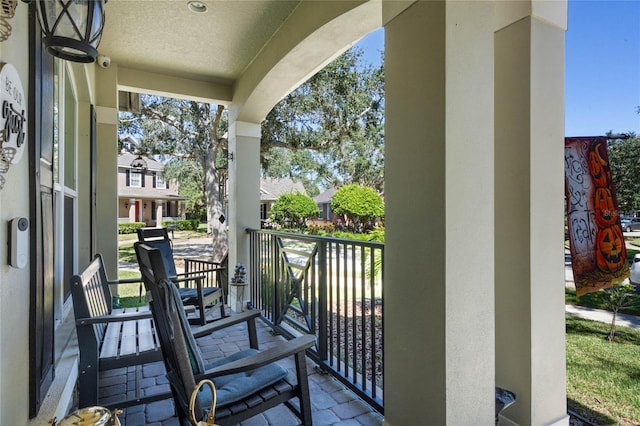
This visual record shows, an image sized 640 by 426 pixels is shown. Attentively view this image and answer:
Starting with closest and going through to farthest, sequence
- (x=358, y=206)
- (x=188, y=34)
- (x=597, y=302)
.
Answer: (x=188, y=34) < (x=597, y=302) < (x=358, y=206)

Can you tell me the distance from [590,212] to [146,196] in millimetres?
24893

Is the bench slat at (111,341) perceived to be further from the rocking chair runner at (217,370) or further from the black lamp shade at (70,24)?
the black lamp shade at (70,24)

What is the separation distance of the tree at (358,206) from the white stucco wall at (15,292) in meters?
12.9

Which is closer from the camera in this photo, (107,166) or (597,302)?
(107,166)

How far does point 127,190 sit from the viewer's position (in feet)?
74.2

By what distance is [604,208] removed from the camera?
2.26 metres

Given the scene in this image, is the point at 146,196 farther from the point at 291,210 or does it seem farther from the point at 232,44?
the point at 232,44

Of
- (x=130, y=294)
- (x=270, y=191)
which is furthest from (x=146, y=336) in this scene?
(x=270, y=191)

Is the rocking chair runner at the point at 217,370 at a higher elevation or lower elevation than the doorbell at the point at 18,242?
lower

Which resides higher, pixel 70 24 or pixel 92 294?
pixel 70 24

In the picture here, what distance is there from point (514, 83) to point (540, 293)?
45.5 inches

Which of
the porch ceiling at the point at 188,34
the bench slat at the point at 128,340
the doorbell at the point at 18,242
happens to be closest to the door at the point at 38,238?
the doorbell at the point at 18,242

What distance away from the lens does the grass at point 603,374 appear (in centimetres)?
253

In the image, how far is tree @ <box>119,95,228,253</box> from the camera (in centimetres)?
1054
